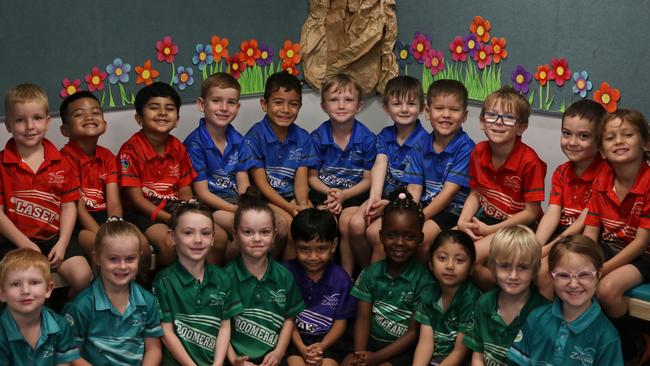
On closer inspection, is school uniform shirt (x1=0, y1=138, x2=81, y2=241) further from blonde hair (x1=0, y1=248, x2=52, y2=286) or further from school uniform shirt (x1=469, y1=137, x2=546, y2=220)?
school uniform shirt (x1=469, y1=137, x2=546, y2=220)

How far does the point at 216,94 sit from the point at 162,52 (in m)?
0.56

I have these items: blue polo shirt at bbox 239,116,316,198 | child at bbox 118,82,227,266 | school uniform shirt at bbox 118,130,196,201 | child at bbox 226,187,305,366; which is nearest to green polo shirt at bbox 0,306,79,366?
child at bbox 226,187,305,366

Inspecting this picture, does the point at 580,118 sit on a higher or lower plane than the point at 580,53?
lower

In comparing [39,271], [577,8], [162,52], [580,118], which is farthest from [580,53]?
[39,271]

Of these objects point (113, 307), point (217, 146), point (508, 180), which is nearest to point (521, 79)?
point (508, 180)

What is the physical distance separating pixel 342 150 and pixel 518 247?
137 centimetres

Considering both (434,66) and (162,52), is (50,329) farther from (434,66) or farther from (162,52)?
(434,66)

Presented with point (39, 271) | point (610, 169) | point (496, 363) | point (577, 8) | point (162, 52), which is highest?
point (577, 8)

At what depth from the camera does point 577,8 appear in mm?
4609

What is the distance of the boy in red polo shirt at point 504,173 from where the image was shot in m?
4.19

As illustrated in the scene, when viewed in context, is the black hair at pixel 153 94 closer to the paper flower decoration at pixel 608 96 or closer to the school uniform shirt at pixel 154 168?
the school uniform shirt at pixel 154 168

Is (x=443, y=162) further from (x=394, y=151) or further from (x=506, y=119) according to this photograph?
(x=506, y=119)

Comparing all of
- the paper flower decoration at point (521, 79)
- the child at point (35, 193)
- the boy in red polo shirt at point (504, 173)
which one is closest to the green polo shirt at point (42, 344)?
the child at point (35, 193)

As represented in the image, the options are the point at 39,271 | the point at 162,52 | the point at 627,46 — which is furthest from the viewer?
the point at 162,52
